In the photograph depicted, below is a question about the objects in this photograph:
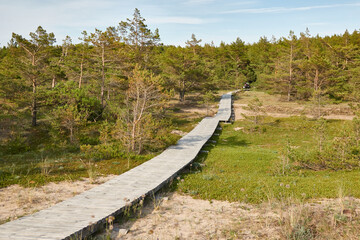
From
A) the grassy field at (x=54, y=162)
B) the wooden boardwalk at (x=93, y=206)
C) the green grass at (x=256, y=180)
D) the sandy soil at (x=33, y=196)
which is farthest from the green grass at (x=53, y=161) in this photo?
the green grass at (x=256, y=180)

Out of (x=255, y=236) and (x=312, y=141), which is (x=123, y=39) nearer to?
(x=312, y=141)

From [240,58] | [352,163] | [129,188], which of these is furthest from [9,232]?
[240,58]

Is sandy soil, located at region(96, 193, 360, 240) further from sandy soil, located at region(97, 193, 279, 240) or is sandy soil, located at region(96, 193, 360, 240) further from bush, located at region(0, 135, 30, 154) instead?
bush, located at region(0, 135, 30, 154)

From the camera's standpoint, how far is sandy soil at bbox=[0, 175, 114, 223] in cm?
785

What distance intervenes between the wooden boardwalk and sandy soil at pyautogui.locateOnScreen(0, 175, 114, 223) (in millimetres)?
855

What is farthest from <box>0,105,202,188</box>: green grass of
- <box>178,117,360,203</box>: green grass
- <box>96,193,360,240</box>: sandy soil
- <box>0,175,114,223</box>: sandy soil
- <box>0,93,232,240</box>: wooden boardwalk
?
<box>96,193,360,240</box>: sandy soil

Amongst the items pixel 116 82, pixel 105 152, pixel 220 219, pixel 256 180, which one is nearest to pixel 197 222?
pixel 220 219

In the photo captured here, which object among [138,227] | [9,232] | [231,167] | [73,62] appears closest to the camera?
[9,232]

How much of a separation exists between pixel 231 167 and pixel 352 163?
5674mm

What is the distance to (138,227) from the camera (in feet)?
23.6

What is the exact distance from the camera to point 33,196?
8.95 meters

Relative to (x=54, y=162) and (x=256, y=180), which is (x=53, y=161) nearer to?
(x=54, y=162)

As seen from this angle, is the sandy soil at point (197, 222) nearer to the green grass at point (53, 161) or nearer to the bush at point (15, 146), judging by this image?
the green grass at point (53, 161)

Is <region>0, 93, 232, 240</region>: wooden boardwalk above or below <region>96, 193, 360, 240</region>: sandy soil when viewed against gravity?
above
